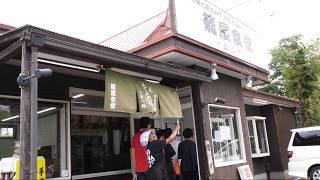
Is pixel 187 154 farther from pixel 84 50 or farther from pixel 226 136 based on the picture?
pixel 84 50

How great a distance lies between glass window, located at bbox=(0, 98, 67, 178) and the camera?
6.25m

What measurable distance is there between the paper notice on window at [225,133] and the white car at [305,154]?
11.1 feet

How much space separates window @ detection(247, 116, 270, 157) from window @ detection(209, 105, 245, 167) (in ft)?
13.4

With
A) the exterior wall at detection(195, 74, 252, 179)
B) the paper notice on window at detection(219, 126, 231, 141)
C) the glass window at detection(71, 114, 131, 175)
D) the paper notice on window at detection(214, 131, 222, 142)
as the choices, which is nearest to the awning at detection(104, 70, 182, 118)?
the exterior wall at detection(195, 74, 252, 179)

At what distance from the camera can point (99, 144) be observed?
843cm

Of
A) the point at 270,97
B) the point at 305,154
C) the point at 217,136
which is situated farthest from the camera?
the point at 270,97

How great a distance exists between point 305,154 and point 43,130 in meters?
8.70

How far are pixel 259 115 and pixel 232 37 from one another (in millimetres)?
6742

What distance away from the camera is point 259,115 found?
50.2 feet

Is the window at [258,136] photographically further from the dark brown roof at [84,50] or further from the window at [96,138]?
the dark brown roof at [84,50]

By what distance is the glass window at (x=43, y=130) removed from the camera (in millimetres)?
6246

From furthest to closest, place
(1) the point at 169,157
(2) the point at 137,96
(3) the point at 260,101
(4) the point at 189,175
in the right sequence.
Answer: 1. (3) the point at 260,101
2. (4) the point at 189,175
3. (1) the point at 169,157
4. (2) the point at 137,96

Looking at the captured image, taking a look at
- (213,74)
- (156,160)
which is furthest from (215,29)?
(156,160)

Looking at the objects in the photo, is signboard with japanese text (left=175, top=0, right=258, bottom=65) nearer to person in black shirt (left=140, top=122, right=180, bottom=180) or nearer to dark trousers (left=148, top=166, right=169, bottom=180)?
person in black shirt (left=140, top=122, right=180, bottom=180)
